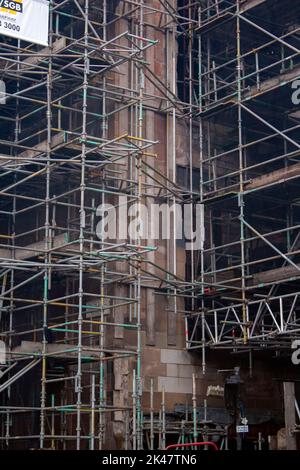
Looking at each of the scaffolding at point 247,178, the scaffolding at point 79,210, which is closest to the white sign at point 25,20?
the scaffolding at point 79,210

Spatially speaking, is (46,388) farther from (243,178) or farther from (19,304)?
(243,178)

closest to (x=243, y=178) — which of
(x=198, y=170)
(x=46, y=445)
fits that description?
(x=198, y=170)

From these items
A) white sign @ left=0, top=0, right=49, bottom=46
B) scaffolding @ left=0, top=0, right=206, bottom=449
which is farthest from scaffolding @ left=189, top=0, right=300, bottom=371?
white sign @ left=0, top=0, right=49, bottom=46

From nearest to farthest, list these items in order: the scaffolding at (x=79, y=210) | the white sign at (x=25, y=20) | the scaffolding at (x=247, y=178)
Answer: the scaffolding at (x=79, y=210) → the white sign at (x=25, y=20) → the scaffolding at (x=247, y=178)

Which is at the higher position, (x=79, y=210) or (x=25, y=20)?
(x=25, y=20)

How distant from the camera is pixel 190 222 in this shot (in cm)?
2961

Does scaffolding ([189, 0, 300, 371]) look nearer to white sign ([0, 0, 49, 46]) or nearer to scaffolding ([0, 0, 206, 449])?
scaffolding ([0, 0, 206, 449])

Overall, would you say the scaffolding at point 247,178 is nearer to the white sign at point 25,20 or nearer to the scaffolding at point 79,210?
the scaffolding at point 79,210

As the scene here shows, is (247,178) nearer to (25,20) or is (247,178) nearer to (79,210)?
(79,210)

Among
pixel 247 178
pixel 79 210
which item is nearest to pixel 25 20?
pixel 79 210

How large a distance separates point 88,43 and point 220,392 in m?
10.2

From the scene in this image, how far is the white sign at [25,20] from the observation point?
2678 cm

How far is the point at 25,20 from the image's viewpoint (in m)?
27.0

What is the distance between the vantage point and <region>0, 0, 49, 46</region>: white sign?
2678 centimetres
